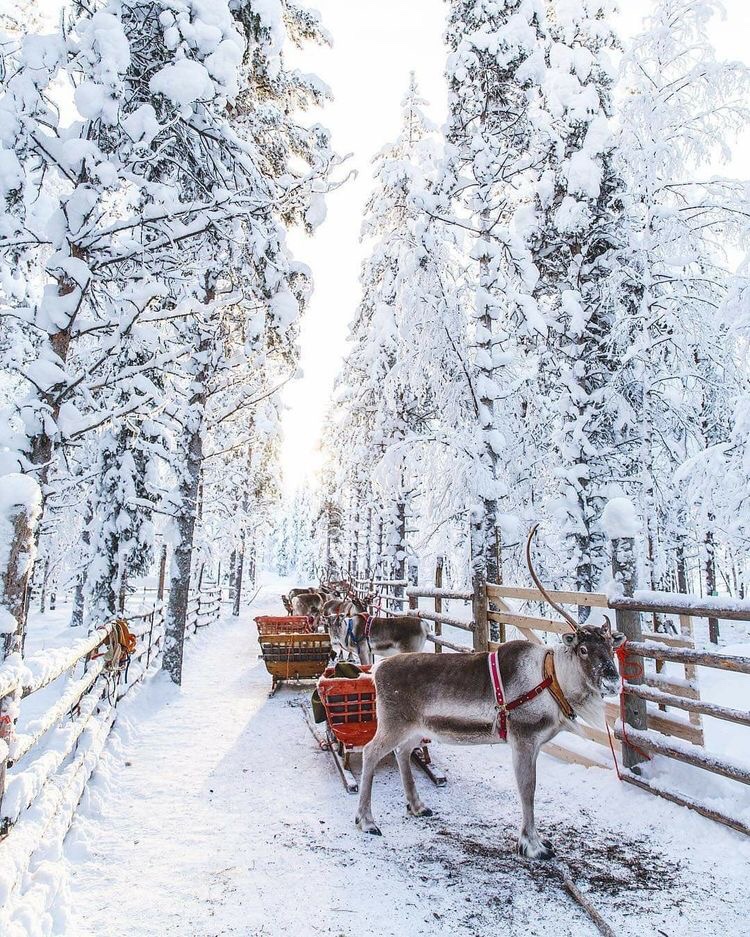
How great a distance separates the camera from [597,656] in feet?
14.2

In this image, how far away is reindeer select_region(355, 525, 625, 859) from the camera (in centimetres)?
440

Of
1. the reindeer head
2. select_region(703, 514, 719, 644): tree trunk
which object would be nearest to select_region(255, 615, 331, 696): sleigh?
the reindeer head

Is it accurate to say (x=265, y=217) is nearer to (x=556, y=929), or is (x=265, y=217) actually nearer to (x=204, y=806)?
(x=204, y=806)

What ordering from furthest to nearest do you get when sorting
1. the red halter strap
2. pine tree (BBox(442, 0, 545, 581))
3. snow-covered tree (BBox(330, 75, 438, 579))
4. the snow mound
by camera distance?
snow-covered tree (BBox(330, 75, 438, 579)) → pine tree (BBox(442, 0, 545, 581)) → the snow mound → the red halter strap

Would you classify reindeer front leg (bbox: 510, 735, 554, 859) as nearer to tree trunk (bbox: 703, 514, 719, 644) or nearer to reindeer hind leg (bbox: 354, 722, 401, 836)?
reindeer hind leg (bbox: 354, 722, 401, 836)

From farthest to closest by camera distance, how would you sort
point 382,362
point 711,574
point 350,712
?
point 711,574 → point 382,362 → point 350,712

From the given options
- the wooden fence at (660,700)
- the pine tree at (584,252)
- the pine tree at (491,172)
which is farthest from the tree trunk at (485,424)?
the wooden fence at (660,700)

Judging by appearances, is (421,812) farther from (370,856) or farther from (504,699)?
(504,699)

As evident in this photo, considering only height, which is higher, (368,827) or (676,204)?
(676,204)

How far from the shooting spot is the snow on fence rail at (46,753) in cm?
317

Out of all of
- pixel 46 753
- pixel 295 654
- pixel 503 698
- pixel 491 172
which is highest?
pixel 491 172

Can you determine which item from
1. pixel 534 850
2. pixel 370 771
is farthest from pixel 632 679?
pixel 370 771

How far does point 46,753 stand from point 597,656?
13.7ft

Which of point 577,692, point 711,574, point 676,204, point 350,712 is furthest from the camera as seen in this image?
point 711,574
